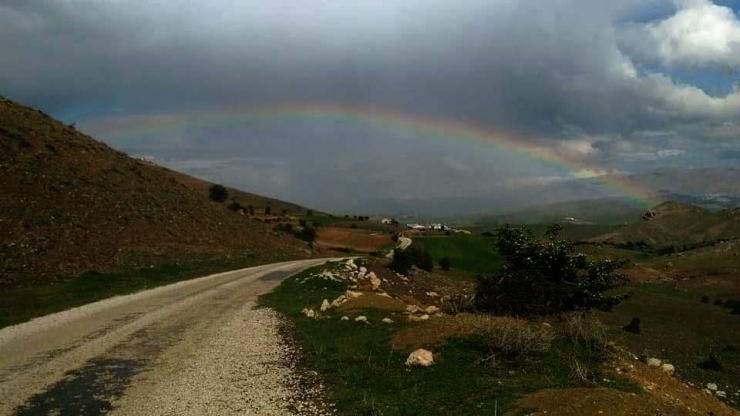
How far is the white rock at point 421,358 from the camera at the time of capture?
487 inches

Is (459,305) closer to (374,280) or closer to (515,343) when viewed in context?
(515,343)

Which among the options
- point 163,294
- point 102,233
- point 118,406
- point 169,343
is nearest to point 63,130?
point 102,233

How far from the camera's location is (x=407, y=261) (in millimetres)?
51094

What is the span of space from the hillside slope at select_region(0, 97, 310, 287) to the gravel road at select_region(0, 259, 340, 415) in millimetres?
13614

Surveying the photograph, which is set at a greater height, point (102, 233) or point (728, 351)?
point (102, 233)

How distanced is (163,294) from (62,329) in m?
9.18

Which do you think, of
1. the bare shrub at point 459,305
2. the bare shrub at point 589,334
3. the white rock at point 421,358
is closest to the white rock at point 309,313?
the bare shrub at point 459,305

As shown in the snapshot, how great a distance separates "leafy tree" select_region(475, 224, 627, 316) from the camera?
66.0 ft

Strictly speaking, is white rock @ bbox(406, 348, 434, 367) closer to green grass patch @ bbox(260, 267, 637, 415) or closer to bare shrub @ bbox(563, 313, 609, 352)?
green grass patch @ bbox(260, 267, 637, 415)

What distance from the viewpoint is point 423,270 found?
5656 cm

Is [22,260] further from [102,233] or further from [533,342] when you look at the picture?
[533,342]

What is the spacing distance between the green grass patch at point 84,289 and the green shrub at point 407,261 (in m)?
14.5

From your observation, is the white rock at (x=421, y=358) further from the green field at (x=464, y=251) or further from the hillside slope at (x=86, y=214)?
the green field at (x=464, y=251)

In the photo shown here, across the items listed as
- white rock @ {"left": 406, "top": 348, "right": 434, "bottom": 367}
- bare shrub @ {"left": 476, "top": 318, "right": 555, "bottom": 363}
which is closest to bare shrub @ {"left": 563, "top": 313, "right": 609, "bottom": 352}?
bare shrub @ {"left": 476, "top": 318, "right": 555, "bottom": 363}
